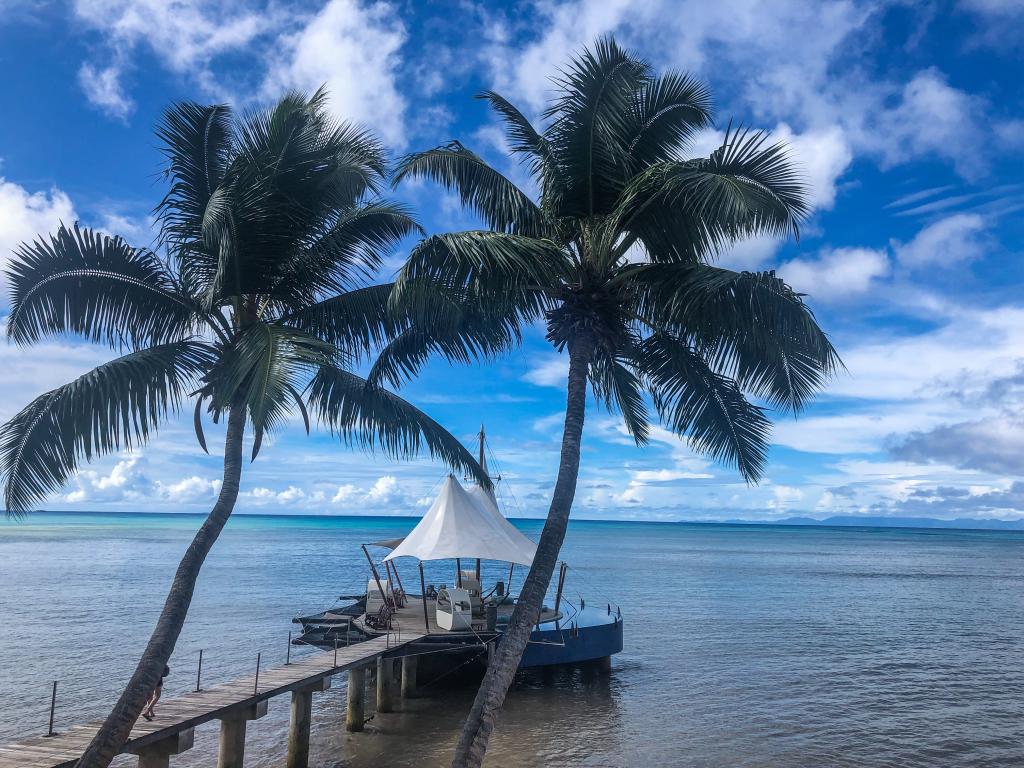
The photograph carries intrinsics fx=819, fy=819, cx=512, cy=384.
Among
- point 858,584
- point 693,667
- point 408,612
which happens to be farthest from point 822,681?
point 858,584

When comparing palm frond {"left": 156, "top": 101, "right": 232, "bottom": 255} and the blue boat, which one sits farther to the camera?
the blue boat

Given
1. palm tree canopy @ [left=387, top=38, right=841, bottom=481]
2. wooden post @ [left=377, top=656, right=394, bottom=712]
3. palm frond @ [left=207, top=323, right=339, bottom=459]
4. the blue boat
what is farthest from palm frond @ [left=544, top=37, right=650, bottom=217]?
wooden post @ [left=377, top=656, right=394, bottom=712]

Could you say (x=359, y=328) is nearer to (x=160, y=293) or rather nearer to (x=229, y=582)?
(x=160, y=293)

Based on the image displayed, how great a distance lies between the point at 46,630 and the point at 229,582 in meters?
23.9

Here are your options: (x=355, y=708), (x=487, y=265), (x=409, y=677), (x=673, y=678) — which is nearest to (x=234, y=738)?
(x=355, y=708)

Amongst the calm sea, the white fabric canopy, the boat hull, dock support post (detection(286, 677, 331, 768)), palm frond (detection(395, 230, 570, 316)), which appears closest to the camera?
palm frond (detection(395, 230, 570, 316))

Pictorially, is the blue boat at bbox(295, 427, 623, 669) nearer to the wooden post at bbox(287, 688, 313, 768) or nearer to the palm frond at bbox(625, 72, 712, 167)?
the wooden post at bbox(287, 688, 313, 768)

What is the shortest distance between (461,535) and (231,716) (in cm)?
740

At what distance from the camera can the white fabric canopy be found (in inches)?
736

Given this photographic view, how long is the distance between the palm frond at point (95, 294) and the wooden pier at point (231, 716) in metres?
5.12

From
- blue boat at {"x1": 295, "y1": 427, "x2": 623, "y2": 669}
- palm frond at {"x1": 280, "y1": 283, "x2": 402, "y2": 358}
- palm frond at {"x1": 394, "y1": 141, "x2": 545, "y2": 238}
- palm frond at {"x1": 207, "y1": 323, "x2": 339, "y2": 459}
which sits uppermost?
palm frond at {"x1": 394, "y1": 141, "x2": 545, "y2": 238}

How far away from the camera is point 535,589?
400 inches

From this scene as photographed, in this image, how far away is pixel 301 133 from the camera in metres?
10.9

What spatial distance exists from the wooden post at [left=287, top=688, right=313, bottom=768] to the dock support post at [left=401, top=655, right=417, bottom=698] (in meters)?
5.32
